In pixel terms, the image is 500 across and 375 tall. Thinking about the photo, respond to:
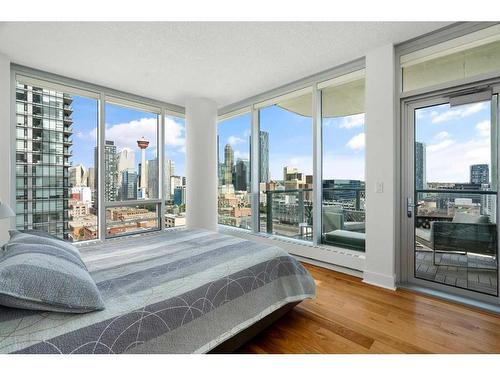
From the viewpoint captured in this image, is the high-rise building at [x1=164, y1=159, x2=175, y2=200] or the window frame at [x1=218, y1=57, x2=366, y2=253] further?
the high-rise building at [x1=164, y1=159, x2=175, y2=200]

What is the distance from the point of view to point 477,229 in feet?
7.67

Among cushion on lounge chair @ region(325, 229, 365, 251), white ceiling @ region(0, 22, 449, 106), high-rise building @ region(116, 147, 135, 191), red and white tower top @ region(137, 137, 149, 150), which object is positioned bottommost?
cushion on lounge chair @ region(325, 229, 365, 251)

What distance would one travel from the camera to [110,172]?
12.7 ft

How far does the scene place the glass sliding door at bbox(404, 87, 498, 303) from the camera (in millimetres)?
2248

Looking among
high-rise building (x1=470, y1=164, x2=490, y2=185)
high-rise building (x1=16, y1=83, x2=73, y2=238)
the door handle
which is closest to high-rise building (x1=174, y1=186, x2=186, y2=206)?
high-rise building (x1=16, y1=83, x2=73, y2=238)

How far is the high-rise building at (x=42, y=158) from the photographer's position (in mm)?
3131

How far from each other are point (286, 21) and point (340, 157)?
1.86 metres

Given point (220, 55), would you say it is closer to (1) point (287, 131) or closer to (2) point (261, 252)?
(1) point (287, 131)

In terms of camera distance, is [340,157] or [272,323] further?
[340,157]

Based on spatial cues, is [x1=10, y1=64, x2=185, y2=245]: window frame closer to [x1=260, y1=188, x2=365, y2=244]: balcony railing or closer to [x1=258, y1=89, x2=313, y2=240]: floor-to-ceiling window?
[x1=258, y1=89, x2=313, y2=240]: floor-to-ceiling window

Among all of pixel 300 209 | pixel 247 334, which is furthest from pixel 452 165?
pixel 247 334

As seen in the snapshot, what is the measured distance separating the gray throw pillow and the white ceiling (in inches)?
88.2
